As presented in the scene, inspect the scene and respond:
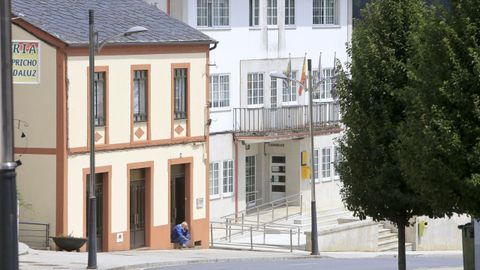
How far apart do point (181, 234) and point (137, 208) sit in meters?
1.91

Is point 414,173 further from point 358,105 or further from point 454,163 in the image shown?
point 358,105

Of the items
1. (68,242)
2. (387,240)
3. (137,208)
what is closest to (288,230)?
(387,240)

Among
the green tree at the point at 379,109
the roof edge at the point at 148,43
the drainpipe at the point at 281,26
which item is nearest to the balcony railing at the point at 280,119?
the drainpipe at the point at 281,26

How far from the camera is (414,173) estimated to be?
A: 77.4 feet

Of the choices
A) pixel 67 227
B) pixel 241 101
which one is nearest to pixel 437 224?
pixel 241 101

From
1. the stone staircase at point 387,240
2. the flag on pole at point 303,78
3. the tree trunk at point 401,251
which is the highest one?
the flag on pole at point 303,78

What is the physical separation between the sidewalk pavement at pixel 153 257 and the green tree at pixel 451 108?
1342cm

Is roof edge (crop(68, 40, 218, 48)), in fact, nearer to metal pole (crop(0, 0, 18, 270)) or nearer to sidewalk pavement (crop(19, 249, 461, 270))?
sidewalk pavement (crop(19, 249, 461, 270))

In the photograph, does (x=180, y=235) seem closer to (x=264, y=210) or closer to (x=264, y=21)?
(x=264, y=210)

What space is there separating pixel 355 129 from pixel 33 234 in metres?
15.8

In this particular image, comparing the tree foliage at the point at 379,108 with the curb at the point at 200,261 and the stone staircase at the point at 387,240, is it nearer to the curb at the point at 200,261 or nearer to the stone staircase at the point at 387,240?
the curb at the point at 200,261

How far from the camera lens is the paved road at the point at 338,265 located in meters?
38.2

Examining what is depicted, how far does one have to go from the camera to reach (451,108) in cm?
2223

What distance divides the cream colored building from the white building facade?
15.8ft
